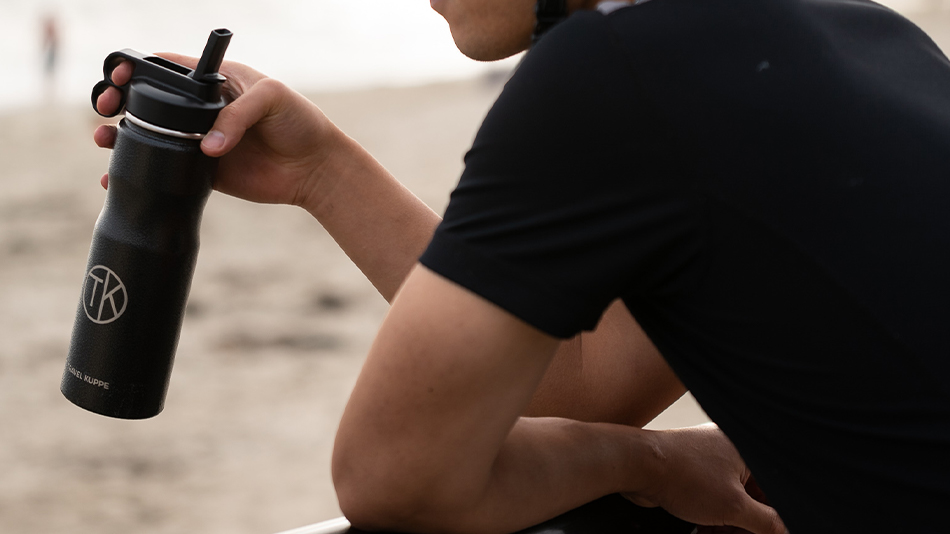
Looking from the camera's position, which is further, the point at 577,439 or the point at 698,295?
the point at 577,439

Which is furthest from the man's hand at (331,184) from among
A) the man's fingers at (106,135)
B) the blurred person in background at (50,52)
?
the blurred person in background at (50,52)

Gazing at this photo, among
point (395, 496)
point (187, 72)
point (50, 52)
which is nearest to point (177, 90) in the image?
point (187, 72)

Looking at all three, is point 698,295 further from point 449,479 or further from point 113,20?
point 113,20

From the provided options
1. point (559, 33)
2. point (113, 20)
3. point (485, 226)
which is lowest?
point (113, 20)

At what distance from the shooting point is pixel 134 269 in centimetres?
96

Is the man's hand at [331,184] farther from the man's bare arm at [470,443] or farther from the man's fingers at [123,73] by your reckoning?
the man's bare arm at [470,443]

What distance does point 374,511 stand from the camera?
858 millimetres

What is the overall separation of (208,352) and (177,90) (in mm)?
4700

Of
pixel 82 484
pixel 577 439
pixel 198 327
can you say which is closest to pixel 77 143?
pixel 198 327

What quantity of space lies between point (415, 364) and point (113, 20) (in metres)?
22.0

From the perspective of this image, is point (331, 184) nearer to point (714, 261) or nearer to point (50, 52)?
point (714, 261)

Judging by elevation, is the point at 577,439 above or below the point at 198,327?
above

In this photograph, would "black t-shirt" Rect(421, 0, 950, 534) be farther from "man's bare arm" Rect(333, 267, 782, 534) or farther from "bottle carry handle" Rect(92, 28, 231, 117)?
"bottle carry handle" Rect(92, 28, 231, 117)

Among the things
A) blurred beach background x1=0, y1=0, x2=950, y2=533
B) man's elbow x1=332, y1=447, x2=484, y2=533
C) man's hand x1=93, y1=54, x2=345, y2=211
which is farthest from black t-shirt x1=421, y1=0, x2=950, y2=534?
blurred beach background x1=0, y1=0, x2=950, y2=533
